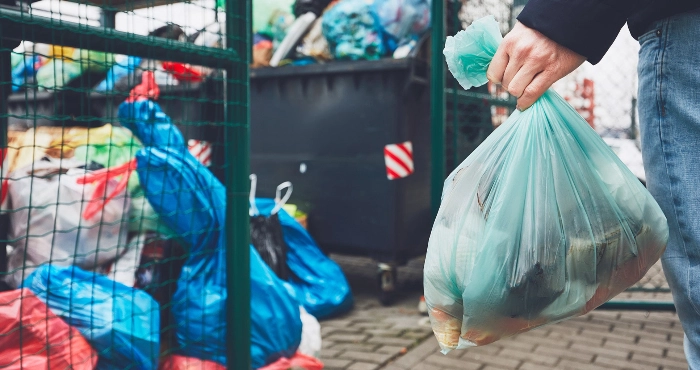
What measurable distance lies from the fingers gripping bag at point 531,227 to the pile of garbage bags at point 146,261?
3.94 ft

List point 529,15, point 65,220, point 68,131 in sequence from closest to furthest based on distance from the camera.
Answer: point 529,15 < point 65,220 < point 68,131

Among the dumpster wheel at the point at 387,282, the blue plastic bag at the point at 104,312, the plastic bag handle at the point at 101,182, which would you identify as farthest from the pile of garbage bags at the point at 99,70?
the dumpster wheel at the point at 387,282

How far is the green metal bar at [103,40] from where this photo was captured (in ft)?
5.53

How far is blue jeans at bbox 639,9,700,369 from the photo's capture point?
4.15 ft

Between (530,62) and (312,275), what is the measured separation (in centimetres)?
273

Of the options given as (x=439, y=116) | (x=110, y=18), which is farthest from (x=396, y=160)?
(x=110, y=18)

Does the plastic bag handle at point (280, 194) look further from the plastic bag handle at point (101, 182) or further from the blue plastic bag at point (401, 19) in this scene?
the plastic bag handle at point (101, 182)

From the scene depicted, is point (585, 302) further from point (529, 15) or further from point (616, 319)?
point (616, 319)

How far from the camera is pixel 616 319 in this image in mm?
3633

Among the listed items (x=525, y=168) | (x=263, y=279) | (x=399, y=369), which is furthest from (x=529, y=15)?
(x=399, y=369)

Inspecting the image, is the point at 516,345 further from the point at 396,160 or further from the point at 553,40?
the point at 553,40

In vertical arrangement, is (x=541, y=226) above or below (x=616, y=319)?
above

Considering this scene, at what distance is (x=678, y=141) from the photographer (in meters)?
1.30

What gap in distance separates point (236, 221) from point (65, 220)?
0.74 m
